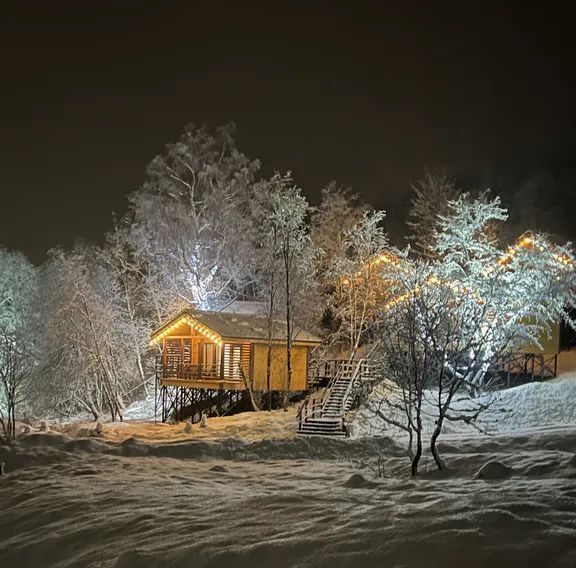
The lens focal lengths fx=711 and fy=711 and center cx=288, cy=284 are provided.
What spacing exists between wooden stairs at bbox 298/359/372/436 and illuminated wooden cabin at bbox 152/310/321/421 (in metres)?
2.81

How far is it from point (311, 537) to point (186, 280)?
3734 centimetres

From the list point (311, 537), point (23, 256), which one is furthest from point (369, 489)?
point (23, 256)

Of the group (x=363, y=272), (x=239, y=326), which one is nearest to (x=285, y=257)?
(x=239, y=326)

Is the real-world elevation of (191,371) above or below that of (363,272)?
below

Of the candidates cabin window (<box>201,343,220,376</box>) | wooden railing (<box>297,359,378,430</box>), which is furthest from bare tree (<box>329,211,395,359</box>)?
cabin window (<box>201,343,220,376</box>)

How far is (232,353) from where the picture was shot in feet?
130

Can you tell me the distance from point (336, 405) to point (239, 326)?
31.0 ft

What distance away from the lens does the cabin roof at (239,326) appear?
38.7 m

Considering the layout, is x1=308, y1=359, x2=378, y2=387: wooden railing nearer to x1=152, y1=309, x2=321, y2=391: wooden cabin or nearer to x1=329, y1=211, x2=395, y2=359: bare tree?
x1=329, y1=211, x2=395, y2=359: bare tree

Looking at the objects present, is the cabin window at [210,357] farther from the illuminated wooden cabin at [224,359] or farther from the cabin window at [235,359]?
the cabin window at [235,359]

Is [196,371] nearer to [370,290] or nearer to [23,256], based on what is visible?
[370,290]

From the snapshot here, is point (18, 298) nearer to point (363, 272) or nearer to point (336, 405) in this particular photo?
point (363, 272)

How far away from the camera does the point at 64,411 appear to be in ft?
153

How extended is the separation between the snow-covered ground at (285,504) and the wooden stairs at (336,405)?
3627mm
